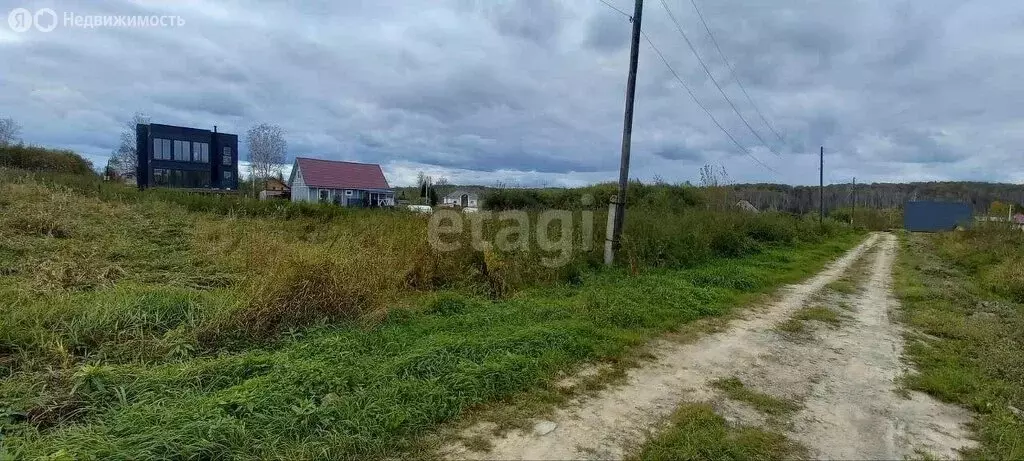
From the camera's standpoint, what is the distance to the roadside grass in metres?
A: 3.55

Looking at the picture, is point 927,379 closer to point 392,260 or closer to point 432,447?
point 432,447

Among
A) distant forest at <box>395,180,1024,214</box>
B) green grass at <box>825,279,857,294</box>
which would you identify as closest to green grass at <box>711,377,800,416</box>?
green grass at <box>825,279,857,294</box>

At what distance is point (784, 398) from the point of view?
3.91 meters

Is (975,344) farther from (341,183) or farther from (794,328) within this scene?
(341,183)

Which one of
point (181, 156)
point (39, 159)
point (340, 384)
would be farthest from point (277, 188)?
point (340, 384)

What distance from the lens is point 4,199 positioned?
1108cm

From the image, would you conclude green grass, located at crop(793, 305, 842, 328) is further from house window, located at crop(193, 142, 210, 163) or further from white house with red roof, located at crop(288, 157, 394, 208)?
house window, located at crop(193, 142, 210, 163)

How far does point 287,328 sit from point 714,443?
13.3 ft

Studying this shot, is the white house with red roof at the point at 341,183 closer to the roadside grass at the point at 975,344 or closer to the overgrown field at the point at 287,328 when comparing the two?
the overgrown field at the point at 287,328

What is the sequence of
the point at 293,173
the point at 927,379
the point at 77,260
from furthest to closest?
the point at 293,173, the point at 77,260, the point at 927,379

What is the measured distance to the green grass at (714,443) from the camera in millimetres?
2945

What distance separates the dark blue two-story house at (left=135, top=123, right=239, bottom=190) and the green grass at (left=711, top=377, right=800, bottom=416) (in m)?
35.6

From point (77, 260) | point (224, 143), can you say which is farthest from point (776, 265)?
point (224, 143)

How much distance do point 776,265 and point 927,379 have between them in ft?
27.6
